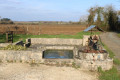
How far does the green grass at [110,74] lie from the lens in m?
8.02

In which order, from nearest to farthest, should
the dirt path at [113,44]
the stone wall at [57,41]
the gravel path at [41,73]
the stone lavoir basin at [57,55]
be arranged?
the gravel path at [41,73] → the stone lavoir basin at [57,55] → the dirt path at [113,44] → the stone wall at [57,41]

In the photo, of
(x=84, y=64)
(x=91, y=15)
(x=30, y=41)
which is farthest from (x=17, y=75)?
(x=91, y=15)

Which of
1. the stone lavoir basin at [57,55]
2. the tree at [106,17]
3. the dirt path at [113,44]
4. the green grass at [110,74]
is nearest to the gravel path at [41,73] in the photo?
the green grass at [110,74]

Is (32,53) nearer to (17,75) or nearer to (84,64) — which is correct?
(17,75)

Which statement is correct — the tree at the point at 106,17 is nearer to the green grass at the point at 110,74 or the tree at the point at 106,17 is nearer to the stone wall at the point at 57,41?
the stone wall at the point at 57,41

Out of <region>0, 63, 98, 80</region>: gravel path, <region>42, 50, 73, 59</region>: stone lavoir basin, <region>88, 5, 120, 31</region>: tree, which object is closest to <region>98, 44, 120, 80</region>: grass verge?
<region>0, 63, 98, 80</region>: gravel path

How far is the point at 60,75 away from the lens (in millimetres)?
8320

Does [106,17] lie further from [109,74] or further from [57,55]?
[109,74]

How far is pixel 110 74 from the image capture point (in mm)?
8625

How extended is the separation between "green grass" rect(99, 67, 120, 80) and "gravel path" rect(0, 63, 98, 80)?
46 cm

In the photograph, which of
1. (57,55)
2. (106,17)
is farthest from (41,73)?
(106,17)

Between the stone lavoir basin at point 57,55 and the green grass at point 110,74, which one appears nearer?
the green grass at point 110,74

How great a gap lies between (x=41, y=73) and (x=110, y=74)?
4.36 m

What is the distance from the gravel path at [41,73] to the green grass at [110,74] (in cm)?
46
